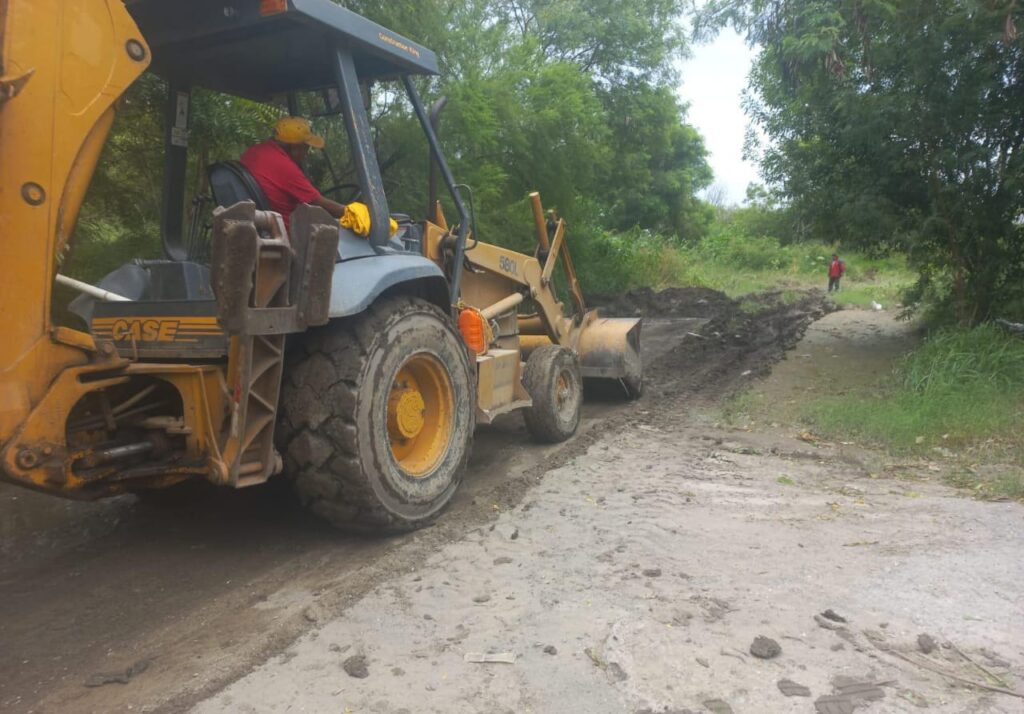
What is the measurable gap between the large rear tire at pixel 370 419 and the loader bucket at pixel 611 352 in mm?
3671

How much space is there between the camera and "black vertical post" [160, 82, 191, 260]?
14.9 ft

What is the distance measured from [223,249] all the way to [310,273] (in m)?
0.45

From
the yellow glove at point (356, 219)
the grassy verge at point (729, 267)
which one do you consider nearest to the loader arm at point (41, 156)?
the yellow glove at point (356, 219)

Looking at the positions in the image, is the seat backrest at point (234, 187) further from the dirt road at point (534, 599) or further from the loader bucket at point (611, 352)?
the loader bucket at point (611, 352)

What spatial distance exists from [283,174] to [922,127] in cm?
732

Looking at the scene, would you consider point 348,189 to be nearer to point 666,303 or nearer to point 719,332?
point 719,332

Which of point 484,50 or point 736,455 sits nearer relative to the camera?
point 736,455

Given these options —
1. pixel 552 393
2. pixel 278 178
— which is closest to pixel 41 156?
pixel 278 178

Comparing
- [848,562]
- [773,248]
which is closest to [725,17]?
[848,562]

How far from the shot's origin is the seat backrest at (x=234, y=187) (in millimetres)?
3955

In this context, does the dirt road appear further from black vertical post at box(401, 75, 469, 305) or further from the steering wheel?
the steering wheel

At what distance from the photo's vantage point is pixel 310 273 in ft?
10.8

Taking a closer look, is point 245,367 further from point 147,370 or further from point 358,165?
point 358,165

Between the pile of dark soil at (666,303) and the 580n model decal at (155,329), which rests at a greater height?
the pile of dark soil at (666,303)
